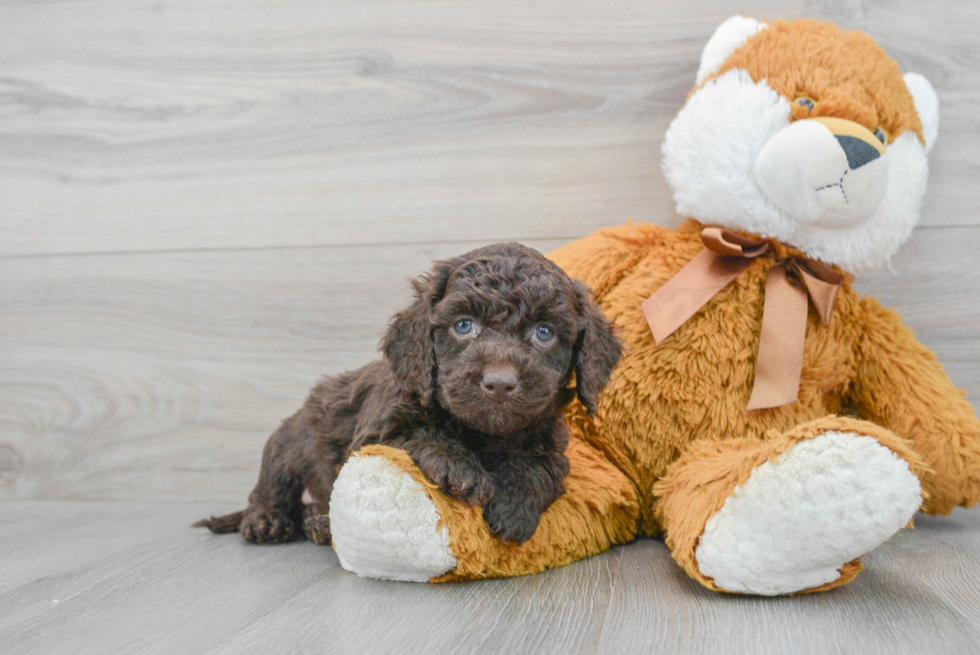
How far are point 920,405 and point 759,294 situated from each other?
38 cm

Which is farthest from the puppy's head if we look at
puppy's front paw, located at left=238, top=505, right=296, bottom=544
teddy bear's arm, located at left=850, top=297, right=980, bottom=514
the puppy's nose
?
teddy bear's arm, located at left=850, top=297, right=980, bottom=514

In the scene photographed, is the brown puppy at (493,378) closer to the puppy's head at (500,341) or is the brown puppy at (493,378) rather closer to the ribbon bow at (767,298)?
the puppy's head at (500,341)

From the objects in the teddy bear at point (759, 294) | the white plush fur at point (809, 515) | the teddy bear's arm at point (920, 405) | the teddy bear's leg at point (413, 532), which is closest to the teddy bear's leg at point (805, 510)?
the white plush fur at point (809, 515)

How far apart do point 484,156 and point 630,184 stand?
0.38m

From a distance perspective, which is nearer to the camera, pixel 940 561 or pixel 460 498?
pixel 460 498

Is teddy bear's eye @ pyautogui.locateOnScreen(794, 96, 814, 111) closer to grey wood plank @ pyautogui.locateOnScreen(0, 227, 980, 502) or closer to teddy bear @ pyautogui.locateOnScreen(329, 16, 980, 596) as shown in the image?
teddy bear @ pyautogui.locateOnScreen(329, 16, 980, 596)

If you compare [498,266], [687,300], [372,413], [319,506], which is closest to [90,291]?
[319,506]

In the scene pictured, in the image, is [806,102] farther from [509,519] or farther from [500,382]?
[509,519]

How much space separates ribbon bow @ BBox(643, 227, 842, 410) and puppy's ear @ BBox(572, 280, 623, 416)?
23 centimetres

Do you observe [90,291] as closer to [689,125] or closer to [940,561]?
[689,125]

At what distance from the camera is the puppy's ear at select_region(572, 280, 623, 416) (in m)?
1.24

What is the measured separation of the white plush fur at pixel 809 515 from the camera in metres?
1.04

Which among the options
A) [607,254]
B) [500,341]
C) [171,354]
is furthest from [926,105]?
[171,354]

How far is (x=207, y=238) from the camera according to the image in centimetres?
205
